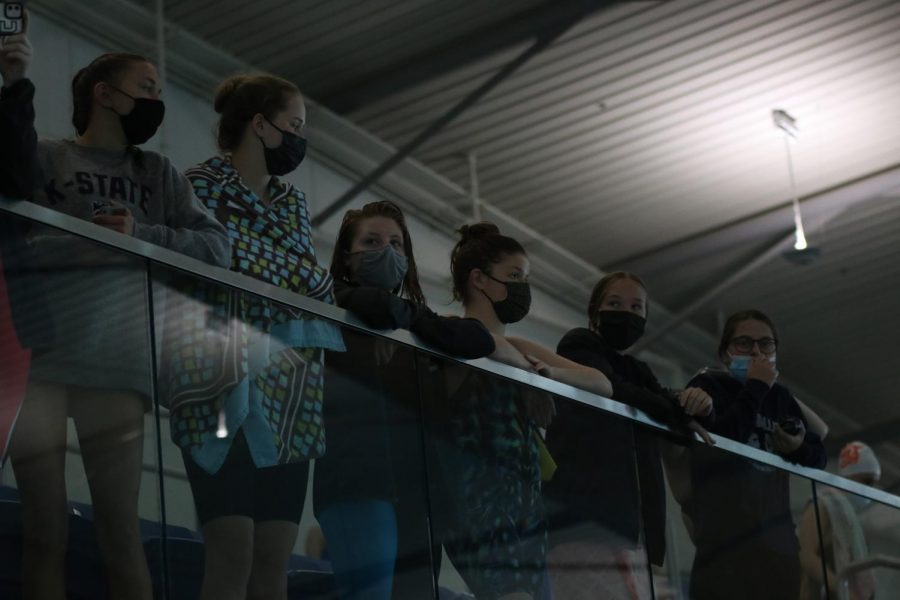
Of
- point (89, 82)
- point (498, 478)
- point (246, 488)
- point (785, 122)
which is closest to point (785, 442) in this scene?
point (498, 478)

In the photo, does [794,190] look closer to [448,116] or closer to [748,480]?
[448,116]

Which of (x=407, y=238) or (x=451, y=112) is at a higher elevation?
(x=451, y=112)

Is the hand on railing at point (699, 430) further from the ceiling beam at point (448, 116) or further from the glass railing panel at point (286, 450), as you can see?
the ceiling beam at point (448, 116)

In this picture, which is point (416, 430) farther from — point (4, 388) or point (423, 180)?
point (423, 180)

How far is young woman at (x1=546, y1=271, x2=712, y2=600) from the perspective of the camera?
4973mm

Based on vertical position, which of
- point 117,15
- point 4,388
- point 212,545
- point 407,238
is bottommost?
point 212,545

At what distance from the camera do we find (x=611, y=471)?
5285 millimetres

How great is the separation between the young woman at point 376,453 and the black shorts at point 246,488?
0.09 meters

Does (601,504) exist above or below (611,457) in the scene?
below

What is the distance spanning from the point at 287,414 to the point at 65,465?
71 centimetres

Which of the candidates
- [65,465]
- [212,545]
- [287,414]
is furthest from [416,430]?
[65,465]

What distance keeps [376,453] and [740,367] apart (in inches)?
105

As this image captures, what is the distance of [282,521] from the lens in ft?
12.5

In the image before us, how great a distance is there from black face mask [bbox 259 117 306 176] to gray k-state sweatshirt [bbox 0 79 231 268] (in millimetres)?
435
